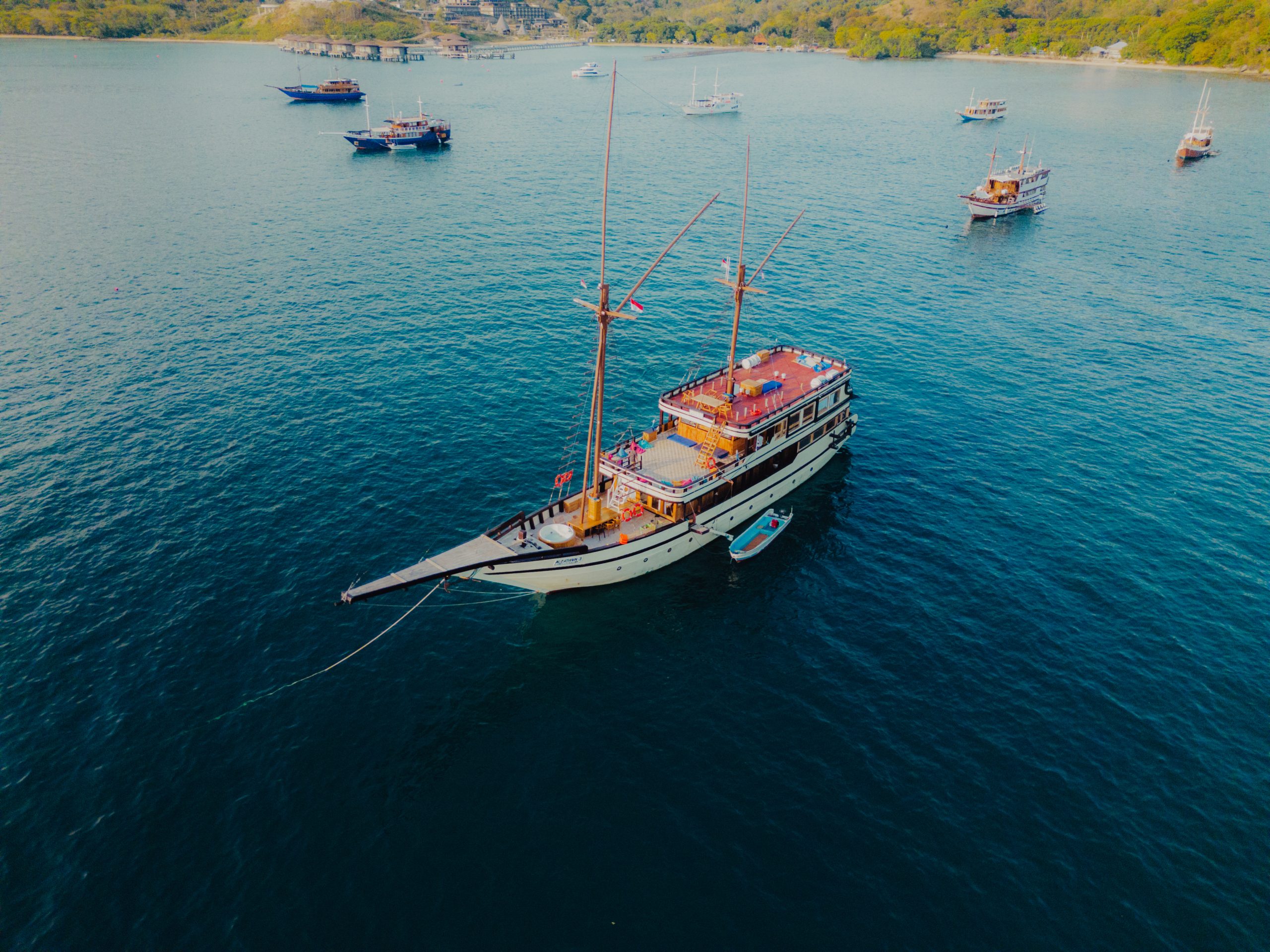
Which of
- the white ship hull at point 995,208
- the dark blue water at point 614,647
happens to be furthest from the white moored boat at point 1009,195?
the dark blue water at point 614,647

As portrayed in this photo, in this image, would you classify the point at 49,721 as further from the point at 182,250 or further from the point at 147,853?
the point at 182,250

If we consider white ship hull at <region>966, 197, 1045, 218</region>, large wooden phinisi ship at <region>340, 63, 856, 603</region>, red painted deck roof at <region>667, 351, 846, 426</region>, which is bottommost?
large wooden phinisi ship at <region>340, 63, 856, 603</region>

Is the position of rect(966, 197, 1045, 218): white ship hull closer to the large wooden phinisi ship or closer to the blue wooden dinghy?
the large wooden phinisi ship

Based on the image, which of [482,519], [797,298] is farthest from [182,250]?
[797,298]

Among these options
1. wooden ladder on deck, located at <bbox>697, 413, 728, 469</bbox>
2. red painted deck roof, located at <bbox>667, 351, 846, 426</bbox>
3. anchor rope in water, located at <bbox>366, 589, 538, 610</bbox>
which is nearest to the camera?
anchor rope in water, located at <bbox>366, 589, 538, 610</bbox>

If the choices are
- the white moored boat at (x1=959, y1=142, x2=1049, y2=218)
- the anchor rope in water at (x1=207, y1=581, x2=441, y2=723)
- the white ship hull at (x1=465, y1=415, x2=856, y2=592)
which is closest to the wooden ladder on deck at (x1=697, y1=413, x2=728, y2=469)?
the white ship hull at (x1=465, y1=415, x2=856, y2=592)

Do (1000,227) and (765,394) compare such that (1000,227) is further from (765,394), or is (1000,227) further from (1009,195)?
(765,394)

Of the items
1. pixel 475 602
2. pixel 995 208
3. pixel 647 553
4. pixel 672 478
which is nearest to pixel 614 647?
pixel 647 553
